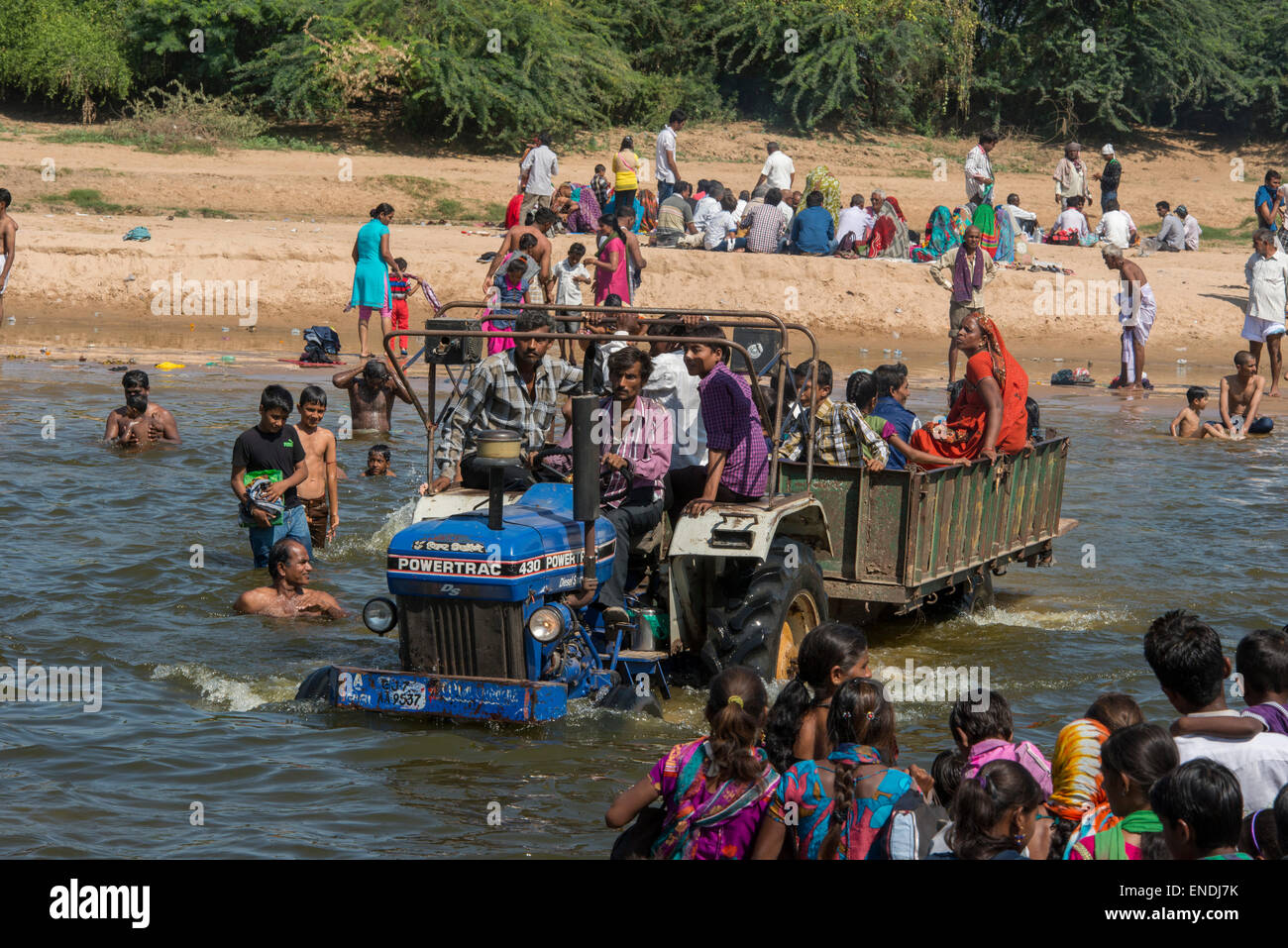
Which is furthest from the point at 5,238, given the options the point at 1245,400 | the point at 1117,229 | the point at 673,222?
the point at 1117,229

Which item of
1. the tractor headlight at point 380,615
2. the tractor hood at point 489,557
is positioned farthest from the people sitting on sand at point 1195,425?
the tractor headlight at point 380,615

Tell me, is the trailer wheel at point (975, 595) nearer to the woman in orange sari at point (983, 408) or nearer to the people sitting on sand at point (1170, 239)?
the woman in orange sari at point (983, 408)

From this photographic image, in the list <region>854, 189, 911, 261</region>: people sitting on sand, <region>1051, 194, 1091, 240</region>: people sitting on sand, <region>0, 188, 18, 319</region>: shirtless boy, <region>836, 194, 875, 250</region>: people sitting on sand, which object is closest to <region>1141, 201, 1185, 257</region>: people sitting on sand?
<region>1051, 194, 1091, 240</region>: people sitting on sand

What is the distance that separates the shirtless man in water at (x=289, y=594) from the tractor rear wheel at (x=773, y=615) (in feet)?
9.86

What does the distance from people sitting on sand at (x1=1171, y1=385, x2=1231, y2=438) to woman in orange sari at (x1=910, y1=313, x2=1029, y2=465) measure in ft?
27.0

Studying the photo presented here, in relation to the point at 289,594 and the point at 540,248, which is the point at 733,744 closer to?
the point at 289,594

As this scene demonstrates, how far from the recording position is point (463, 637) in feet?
23.0

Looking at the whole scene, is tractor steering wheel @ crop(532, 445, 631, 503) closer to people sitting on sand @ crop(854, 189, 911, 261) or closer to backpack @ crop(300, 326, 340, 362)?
backpack @ crop(300, 326, 340, 362)

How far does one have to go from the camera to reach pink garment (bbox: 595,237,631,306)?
1791 centimetres

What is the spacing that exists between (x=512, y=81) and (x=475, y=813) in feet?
82.0

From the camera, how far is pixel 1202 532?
507 inches

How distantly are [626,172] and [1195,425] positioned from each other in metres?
9.01

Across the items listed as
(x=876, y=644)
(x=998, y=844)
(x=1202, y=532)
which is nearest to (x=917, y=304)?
(x=1202, y=532)
